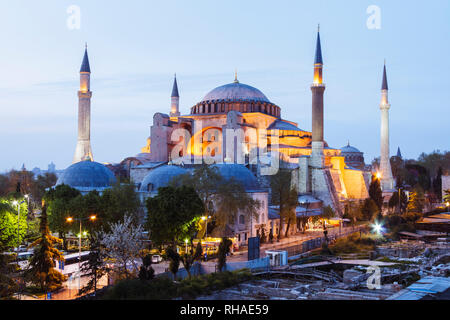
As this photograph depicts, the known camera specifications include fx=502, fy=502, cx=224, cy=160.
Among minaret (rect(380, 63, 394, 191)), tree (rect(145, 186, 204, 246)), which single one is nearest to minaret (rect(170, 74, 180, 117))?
minaret (rect(380, 63, 394, 191))

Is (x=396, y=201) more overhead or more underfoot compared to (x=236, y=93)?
more underfoot

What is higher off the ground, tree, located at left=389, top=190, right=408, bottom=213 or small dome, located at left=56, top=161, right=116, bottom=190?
small dome, located at left=56, top=161, right=116, bottom=190

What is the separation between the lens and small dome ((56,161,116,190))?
101 ft

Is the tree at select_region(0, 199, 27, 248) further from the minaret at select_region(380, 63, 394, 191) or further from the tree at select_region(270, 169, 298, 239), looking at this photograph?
the minaret at select_region(380, 63, 394, 191)

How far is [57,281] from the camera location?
16.4m

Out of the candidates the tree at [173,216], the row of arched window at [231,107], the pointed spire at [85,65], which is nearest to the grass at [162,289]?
the tree at [173,216]

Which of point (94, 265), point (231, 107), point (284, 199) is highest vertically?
point (231, 107)

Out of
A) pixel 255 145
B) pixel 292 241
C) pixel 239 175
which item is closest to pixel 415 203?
pixel 255 145

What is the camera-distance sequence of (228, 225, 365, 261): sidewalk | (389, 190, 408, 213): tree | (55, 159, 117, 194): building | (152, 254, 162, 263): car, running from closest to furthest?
1. (152, 254, 162, 263): car
2. (228, 225, 365, 261): sidewalk
3. (55, 159, 117, 194): building
4. (389, 190, 408, 213): tree

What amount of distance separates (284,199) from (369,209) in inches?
412

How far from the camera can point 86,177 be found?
Result: 3117 cm

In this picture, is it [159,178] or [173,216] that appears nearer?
[173,216]

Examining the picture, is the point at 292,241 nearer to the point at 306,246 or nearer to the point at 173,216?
the point at 306,246
